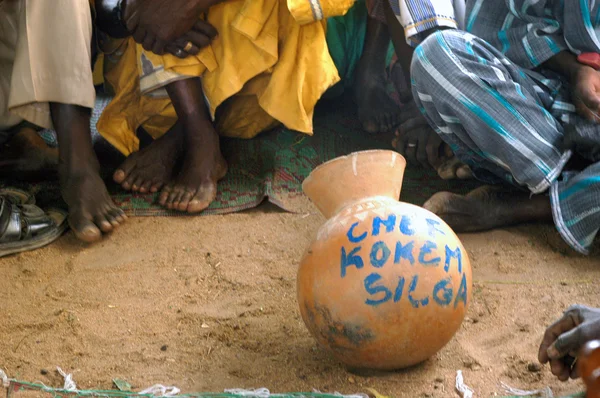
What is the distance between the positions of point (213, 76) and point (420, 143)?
3.34 feet

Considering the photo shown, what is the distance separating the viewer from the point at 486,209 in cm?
291

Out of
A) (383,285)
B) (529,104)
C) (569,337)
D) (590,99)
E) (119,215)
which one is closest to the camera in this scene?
(569,337)

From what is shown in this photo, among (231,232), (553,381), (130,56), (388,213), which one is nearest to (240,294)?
(231,232)

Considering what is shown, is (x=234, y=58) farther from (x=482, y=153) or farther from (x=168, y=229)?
(x=482, y=153)

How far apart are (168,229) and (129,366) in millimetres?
1025

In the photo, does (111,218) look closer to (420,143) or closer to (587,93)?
(420,143)

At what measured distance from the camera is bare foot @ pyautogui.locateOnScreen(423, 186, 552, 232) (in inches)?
113

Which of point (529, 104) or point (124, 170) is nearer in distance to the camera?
point (529, 104)

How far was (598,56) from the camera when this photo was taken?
2.82 m

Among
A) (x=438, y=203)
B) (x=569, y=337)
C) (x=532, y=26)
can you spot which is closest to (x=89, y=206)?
(x=438, y=203)

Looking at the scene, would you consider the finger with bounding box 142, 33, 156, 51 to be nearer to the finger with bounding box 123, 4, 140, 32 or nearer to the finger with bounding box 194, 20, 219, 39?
the finger with bounding box 123, 4, 140, 32

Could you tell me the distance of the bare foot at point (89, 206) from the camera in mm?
3014

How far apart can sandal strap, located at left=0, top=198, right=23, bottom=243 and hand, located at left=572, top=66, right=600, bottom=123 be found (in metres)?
2.27

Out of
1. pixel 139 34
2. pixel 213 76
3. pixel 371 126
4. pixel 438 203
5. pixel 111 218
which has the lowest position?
pixel 371 126
